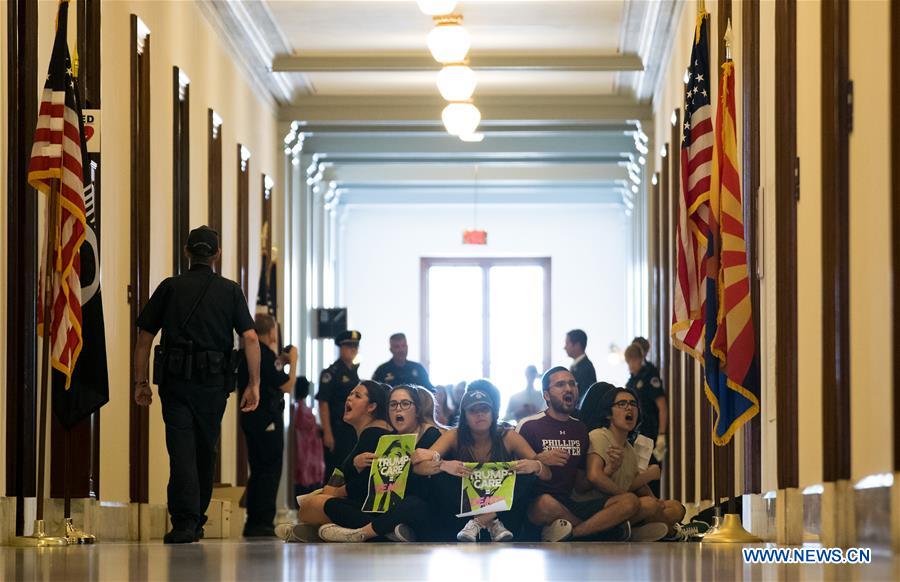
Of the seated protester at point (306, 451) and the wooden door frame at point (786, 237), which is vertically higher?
the wooden door frame at point (786, 237)

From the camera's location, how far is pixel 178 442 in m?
8.04

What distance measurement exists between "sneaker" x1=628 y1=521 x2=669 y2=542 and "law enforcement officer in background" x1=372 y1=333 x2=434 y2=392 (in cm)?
547

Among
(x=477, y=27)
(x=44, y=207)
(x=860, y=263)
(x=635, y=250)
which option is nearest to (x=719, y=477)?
(x=860, y=263)

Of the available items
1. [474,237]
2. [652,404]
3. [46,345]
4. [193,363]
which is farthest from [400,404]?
[474,237]

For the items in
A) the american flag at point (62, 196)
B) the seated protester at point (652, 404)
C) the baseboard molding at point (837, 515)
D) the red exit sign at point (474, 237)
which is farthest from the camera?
the red exit sign at point (474, 237)

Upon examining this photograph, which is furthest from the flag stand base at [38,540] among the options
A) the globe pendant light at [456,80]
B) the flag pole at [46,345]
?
the globe pendant light at [456,80]

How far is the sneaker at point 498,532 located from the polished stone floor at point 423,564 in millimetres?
823

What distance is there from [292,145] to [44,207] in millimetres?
9572

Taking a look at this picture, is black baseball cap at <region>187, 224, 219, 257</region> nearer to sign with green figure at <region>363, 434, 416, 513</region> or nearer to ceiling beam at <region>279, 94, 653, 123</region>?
sign with green figure at <region>363, 434, 416, 513</region>

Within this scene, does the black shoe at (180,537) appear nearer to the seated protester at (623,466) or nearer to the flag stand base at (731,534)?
the seated protester at (623,466)

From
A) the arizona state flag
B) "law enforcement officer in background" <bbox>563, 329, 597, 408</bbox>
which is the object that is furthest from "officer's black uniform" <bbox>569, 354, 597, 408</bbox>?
the arizona state flag

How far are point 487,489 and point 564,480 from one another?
0.44 metres

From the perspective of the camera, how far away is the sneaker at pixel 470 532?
7.78 m

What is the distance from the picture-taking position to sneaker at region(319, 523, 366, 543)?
783cm
